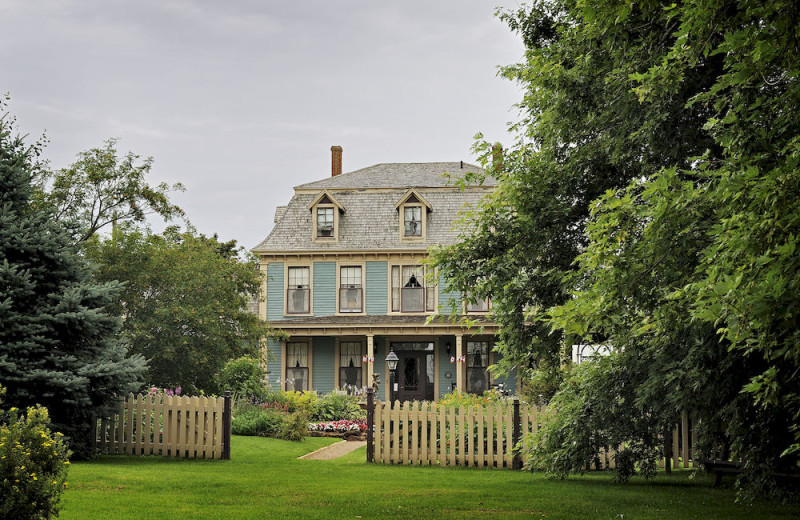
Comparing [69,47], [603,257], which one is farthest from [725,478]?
[69,47]

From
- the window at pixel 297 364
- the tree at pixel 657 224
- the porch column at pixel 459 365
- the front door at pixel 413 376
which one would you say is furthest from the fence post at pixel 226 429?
the window at pixel 297 364

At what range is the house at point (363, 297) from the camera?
33.2m

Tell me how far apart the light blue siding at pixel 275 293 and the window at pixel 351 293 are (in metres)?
2.41

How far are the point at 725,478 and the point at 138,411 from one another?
1060 cm

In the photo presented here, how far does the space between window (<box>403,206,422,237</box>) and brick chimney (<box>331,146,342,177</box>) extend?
20.2 feet

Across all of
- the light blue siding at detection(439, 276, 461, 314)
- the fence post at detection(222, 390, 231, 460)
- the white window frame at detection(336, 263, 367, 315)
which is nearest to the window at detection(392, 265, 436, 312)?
the light blue siding at detection(439, 276, 461, 314)

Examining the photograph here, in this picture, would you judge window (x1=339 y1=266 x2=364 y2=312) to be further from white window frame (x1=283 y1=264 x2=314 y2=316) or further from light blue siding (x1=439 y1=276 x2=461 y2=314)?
light blue siding (x1=439 y1=276 x2=461 y2=314)

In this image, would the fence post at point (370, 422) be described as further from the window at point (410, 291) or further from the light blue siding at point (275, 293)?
the light blue siding at point (275, 293)

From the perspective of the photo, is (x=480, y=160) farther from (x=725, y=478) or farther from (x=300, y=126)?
(x=300, y=126)

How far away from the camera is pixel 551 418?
526 inches

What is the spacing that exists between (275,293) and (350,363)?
4.12 metres

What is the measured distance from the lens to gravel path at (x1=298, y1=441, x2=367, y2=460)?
1750 centimetres

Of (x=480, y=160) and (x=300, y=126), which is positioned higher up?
(x=300, y=126)

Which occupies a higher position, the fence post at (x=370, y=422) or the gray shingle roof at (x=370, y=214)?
the gray shingle roof at (x=370, y=214)
